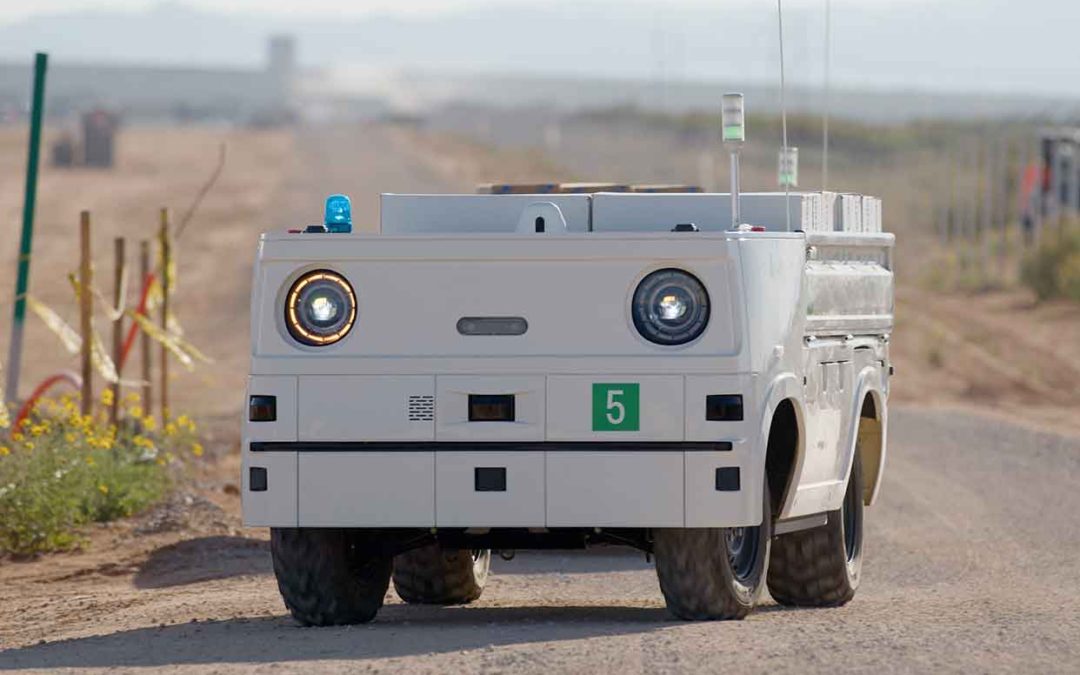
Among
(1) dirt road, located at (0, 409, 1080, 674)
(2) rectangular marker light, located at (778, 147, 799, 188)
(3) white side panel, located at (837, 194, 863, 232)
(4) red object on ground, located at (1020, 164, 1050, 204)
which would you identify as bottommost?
(1) dirt road, located at (0, 409, 1080, 674)

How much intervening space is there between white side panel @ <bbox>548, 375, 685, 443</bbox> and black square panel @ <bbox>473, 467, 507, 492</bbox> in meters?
0.22

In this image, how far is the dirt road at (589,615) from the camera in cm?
734

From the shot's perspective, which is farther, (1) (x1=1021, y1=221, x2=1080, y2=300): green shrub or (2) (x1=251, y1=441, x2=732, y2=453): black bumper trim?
(1) (x1=1021, y1=221, x2=1080, y2=300): green shrub

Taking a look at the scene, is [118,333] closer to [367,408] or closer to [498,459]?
[367,408]

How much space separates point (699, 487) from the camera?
7816mm

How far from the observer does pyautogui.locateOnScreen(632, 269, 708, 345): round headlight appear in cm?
782

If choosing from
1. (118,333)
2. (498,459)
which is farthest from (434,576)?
(118,333)

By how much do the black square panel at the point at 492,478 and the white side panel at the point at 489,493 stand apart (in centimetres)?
1

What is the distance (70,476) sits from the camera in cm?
1281

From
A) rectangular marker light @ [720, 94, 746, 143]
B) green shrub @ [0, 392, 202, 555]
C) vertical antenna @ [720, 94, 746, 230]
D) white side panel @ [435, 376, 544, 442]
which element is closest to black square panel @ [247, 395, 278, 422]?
white side panel @ [435, 376, 544, 442]

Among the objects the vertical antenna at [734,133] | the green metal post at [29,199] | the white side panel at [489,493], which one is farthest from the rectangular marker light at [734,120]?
the green metal post at [29,199]

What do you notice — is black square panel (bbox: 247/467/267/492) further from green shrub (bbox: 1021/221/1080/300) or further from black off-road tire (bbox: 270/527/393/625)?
green shrub (bbox: 1021/221/1080/300)

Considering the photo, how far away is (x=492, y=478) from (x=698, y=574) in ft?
2.77

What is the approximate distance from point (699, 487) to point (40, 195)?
5259 cm
